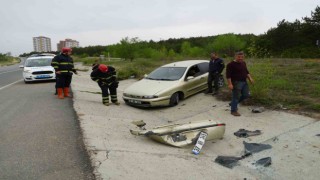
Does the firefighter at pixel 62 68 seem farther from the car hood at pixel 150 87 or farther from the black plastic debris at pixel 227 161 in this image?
the black plastic debris at pixel 227 161

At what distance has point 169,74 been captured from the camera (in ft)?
32.9

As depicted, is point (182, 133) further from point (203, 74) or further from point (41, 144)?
point (203, 74)

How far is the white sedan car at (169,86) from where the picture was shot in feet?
28.9

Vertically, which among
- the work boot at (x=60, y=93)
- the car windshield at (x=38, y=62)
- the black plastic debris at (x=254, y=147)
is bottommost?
the black plastic debris at (x=254, y=147)

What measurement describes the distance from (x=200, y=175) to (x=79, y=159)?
2.02 meters

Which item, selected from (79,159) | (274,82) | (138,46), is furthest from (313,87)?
(138,46)

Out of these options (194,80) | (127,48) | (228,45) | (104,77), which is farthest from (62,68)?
(228,45)

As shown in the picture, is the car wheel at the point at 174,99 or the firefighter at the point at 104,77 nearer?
the firefighter at the point at 104,77

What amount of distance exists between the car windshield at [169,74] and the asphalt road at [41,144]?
10.8 ft

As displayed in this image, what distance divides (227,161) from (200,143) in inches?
27.1

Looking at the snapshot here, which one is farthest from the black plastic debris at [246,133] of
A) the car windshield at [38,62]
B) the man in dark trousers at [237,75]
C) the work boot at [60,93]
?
the car windshield at [38,62]

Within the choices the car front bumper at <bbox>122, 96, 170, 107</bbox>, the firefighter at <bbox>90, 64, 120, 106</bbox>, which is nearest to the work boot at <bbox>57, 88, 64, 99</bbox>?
the firefighter at <bbox>90, 64, 120, 106</bbox>

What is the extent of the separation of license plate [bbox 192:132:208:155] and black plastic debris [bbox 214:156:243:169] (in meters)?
0.41

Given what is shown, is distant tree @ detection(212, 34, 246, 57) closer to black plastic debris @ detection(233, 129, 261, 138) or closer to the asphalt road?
the asphalt road
